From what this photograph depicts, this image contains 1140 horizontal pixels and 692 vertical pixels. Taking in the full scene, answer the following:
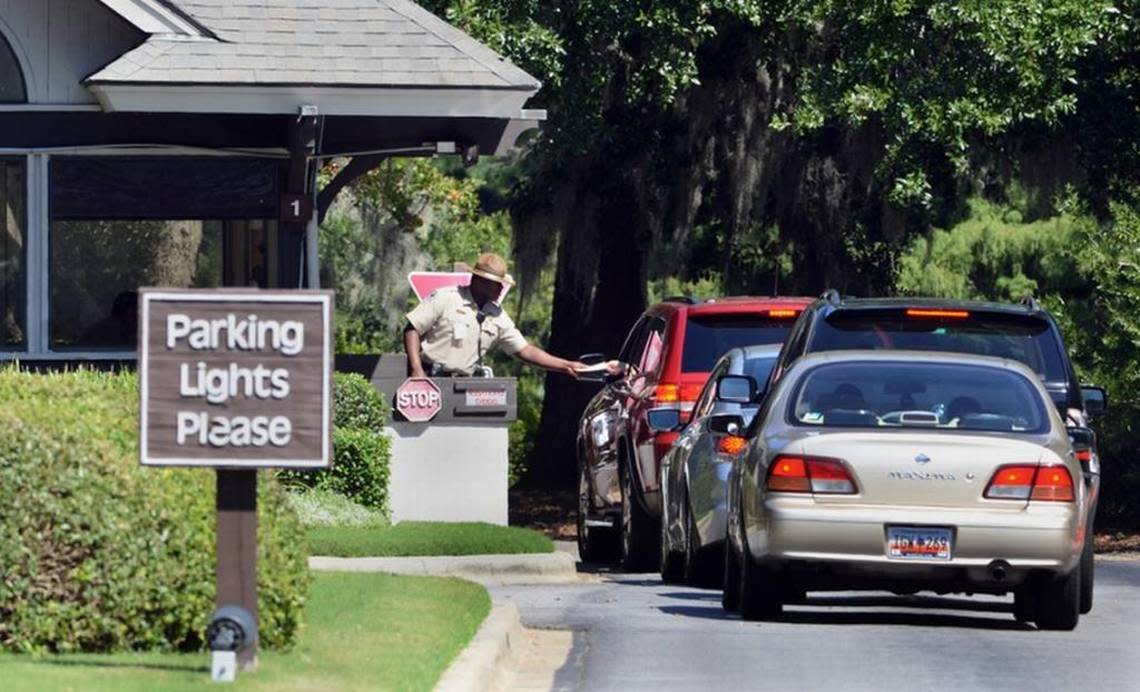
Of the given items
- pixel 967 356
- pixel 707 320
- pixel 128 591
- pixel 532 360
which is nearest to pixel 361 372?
pixel 532 360

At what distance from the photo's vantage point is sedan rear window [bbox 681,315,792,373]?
56.2 feet

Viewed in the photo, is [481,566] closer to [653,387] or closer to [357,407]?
[653,387]

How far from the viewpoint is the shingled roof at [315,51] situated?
18781 millimetres

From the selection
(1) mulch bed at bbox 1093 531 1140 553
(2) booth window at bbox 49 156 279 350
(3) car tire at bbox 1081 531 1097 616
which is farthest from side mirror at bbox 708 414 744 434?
(1) mulch bed at bbox 1093 531 1140 553

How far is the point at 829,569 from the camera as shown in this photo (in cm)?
1279

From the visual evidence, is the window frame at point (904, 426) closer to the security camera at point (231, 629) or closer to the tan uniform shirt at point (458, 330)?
the security camera at point (231, 629)

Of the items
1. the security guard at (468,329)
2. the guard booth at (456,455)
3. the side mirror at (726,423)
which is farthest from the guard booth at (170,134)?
the side mirror at (726,423)

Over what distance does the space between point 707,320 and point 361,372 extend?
496 cm

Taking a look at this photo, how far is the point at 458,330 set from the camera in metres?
19.7

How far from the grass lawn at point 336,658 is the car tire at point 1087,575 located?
3.28m

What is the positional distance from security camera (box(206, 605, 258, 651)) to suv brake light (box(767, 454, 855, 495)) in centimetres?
380

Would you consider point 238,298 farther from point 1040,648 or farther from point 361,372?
point 361,372

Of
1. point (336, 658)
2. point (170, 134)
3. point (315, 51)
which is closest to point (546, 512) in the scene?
point (170, 134)

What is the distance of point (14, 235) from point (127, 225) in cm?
90
